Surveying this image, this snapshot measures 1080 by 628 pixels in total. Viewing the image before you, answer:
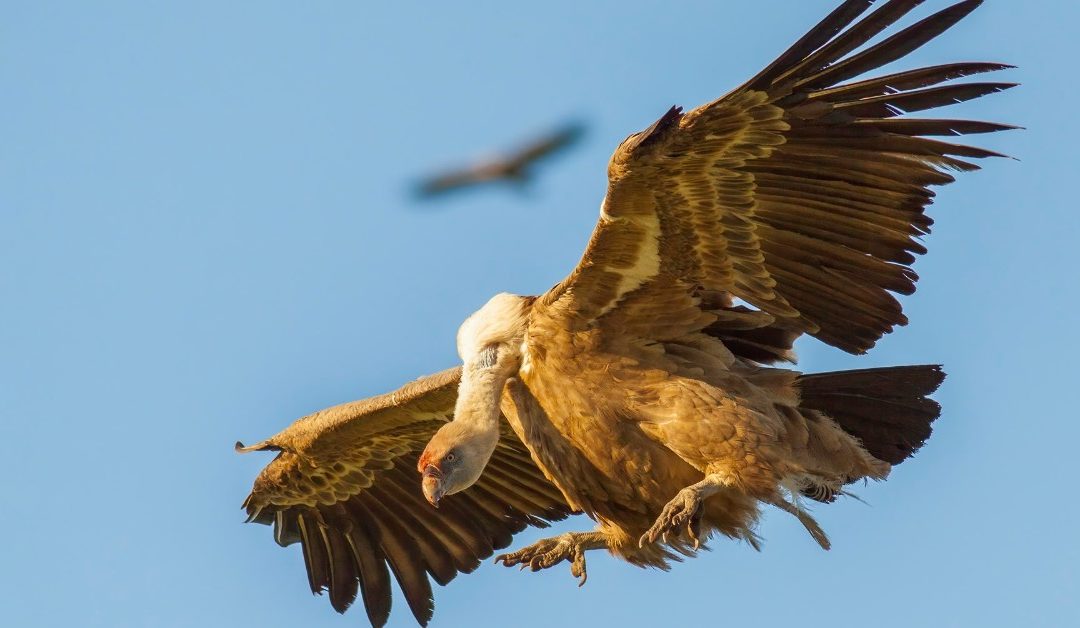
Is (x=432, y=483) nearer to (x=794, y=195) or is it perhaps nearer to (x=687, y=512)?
(x=687, y=512)

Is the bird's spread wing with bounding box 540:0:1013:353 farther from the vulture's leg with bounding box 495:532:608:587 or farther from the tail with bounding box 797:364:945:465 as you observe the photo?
the vulture's leg with bounding box 495:532:608:587

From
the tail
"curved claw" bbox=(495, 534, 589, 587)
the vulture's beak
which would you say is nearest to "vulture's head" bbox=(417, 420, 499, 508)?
the vulture's beak

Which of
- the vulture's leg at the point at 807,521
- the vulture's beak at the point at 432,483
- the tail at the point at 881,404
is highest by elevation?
the vulture's beak at the point at 432,483

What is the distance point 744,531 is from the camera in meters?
11.4

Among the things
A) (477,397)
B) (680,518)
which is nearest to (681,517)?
(680,518)

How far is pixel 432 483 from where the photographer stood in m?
11.2

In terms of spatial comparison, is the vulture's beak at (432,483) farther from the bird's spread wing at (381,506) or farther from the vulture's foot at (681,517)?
the bird's spread wing at (381,506)

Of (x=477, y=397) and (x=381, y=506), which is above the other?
(x=381, y=506)

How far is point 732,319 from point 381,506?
399cm

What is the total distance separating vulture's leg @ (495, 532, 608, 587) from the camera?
38.5ft

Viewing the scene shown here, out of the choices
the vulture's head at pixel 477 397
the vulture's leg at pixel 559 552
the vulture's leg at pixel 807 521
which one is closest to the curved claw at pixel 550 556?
the vulture's leg at pixel 559 552

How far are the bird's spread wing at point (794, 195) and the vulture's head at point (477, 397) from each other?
0.47 meters

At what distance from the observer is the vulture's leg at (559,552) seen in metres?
11.7

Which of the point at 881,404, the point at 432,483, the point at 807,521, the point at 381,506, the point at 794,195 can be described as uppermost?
the point at 381,506
